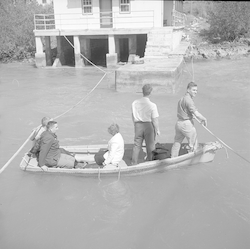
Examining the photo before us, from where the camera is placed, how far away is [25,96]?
51.4 feet

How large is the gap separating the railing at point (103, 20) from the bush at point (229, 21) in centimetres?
951

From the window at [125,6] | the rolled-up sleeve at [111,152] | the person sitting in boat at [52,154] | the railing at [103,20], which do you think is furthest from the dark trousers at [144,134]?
the window at [125,6]

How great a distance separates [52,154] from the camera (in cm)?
696

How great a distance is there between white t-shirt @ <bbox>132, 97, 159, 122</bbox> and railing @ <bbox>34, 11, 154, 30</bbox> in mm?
15956

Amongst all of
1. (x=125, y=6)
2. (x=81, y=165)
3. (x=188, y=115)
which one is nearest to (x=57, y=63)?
(x=125, y=6)

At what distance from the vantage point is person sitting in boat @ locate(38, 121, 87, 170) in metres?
6.62

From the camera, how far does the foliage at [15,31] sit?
26578 millimetres

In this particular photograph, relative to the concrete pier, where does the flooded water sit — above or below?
below

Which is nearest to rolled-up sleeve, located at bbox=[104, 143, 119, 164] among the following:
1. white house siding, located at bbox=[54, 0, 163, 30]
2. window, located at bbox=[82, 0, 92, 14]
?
white house siding, located at bbox=[54, 0, 163, 30]

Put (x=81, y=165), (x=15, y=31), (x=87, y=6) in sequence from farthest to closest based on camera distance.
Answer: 1. (x=15, y=31)
2. (x=87, y=6)
3. (x=81, y=165)

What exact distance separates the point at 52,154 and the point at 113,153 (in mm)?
1371

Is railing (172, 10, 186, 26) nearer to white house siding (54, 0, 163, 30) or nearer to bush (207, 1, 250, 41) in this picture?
white house siding (54, 0, 163, 30)

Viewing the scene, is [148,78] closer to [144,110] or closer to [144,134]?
[144,134]

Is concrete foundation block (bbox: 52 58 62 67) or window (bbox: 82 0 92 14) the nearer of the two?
window (bbox: 82 0 92 14)
